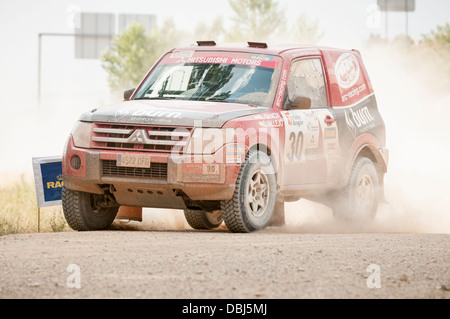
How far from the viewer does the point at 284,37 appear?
58875 millimetres

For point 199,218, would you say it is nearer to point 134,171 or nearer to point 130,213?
point 130,213

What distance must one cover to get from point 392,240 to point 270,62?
2.62 meters

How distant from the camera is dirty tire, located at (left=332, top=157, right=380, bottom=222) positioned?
40.0 feet

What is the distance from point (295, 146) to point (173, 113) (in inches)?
65.9

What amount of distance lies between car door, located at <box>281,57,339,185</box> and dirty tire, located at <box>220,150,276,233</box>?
1.38 ft

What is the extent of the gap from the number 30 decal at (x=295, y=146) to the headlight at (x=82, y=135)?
2.24 m

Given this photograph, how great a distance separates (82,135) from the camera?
10.1 m

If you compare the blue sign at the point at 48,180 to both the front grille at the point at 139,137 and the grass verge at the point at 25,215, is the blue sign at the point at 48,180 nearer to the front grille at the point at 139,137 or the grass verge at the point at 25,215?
the grass verge at the point at 25,215

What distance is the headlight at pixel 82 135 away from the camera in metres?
10.1

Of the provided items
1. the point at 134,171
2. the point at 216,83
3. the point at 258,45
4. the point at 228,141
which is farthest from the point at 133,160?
the point at 258,45

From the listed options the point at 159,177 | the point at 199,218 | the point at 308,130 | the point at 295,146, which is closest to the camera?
the point at 159,177

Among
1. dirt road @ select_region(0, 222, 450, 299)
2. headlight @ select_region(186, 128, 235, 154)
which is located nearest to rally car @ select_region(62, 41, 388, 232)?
headlight @ select_region(186, 128, 235, 154)

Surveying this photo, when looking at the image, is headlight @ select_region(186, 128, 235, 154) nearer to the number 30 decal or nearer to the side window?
the number 30 decal

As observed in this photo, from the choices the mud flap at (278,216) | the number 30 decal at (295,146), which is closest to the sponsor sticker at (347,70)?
the number 30 decal at (295,146)
